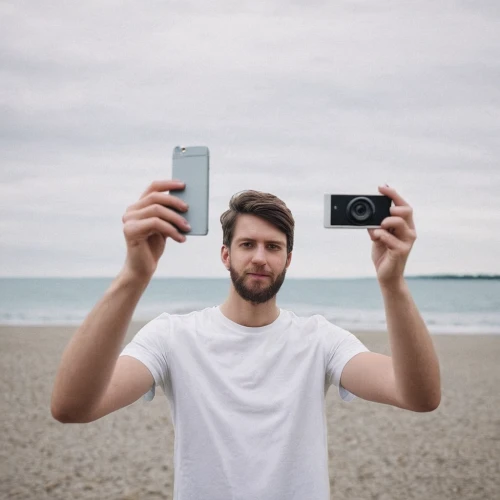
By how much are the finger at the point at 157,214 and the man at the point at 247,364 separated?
1 cm

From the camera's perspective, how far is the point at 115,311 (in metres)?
2.23

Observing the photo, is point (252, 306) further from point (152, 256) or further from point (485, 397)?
point (485, 397)

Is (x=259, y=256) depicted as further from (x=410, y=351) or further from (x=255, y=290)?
(x=410, y=351)

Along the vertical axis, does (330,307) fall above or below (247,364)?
below

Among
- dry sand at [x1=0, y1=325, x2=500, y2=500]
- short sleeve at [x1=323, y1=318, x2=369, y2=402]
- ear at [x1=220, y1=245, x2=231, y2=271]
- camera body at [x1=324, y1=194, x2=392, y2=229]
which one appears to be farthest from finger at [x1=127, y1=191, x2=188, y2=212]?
dry sand at [x1=0, y1=325, x2=500, y2=500]

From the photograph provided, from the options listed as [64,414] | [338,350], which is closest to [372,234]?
[338,350]

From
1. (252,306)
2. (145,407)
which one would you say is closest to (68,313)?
(145,407)

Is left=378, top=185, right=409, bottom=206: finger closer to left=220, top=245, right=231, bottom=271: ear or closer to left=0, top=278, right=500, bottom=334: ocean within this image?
left=220, top=245, right=231, bottom=271: ear

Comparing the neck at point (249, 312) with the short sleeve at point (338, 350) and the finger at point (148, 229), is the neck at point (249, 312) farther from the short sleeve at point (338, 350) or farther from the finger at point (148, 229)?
the finger at point (148, 229)

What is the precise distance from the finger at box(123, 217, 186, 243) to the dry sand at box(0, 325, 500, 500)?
6.26 metres

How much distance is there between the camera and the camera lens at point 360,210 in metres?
2.38

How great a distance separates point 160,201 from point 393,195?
0.89 metres

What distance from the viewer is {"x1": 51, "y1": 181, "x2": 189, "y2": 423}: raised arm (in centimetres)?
212

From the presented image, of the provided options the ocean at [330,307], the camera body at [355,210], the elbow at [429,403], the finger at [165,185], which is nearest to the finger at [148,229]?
the finger at [165,185]
